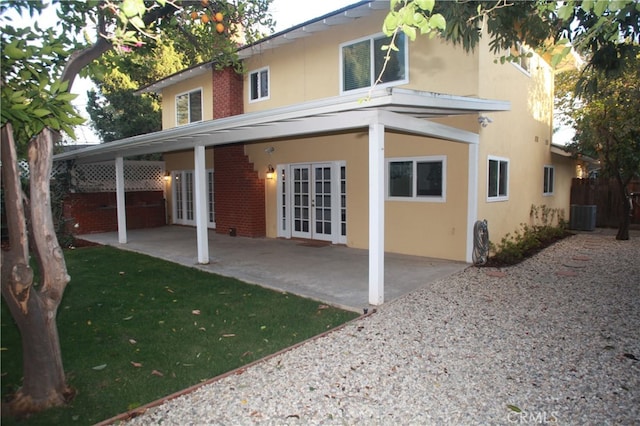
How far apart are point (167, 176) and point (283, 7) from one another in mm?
11263

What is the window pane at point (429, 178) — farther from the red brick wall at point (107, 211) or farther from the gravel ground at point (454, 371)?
the red brick wall at point (107, 211)

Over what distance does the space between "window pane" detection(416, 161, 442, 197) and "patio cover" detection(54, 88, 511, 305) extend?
2.43 ft

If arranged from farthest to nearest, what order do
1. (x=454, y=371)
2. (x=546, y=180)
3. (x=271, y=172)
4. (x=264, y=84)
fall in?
(x=546, y=180) < (x=264, y=84) < (x=271, y=172) < (x=454, y=371)

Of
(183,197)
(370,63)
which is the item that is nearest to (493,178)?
(370,63)

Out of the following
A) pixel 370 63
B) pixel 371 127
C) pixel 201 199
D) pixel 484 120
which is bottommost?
pixel 201 199

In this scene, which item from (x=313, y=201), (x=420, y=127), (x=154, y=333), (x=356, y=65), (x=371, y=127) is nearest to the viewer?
(x=154, y=333)

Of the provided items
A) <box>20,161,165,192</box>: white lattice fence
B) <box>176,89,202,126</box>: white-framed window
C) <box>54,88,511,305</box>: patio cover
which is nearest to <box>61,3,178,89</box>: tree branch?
<box>54,88,511,305</box>: patio cover

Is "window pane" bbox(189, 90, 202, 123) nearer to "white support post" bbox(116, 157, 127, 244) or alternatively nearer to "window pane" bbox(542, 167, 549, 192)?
"white support post" bbox(116, 157, 127, 244)

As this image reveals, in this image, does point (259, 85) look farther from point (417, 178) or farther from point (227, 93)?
point (417, 178)

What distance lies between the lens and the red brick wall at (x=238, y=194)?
41.8 ft

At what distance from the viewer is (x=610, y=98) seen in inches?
455

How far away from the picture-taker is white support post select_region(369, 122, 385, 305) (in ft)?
18.4

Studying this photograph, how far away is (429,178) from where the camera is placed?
9305 millimetres

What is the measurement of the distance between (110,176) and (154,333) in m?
11.2
